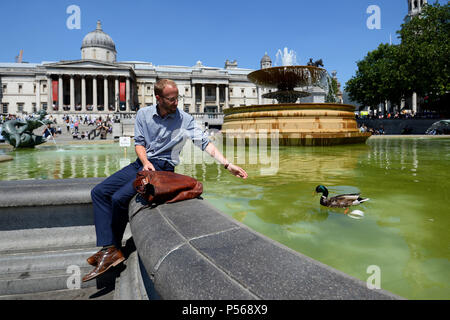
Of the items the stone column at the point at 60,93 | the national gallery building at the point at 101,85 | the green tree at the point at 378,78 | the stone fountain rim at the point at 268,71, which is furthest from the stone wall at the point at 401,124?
the stone column at the point at 60,93

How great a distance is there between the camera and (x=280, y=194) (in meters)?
4.04

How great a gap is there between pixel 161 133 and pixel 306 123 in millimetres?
9373

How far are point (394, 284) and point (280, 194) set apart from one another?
7.35 ft

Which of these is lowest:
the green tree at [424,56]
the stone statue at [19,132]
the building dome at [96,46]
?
the stone statue at [19,132]

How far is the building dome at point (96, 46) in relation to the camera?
72.4 m

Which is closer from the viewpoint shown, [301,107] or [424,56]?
[301,107]

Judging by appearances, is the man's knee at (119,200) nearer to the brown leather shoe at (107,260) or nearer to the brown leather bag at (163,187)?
the brown leather bag at (163,187)

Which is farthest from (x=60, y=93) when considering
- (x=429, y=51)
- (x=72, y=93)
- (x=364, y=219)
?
(x=364, y=219)

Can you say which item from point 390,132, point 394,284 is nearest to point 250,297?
point 394,284

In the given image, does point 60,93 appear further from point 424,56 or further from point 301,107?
point 301,107

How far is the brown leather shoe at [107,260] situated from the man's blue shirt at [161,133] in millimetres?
1048

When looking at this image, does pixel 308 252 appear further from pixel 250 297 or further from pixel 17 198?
pixel 17 198

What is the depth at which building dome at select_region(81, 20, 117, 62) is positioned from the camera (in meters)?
72.4

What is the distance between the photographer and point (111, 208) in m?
2.72
